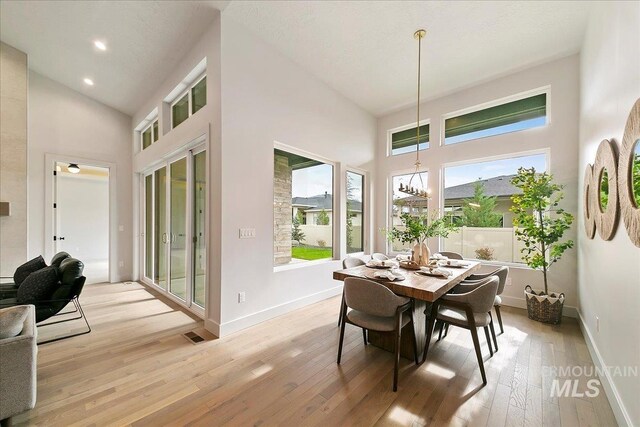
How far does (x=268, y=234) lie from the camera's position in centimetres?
340

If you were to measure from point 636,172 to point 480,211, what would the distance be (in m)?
2.94

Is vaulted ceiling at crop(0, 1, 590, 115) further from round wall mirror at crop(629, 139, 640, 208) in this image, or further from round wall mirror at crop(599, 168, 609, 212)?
round wall mirror at crop(629, 139, 640, 208)

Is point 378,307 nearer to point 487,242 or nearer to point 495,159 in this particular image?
point 487,242

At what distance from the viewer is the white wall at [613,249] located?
1.59 m

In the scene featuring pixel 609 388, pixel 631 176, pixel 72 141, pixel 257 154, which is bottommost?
pixel 609 388

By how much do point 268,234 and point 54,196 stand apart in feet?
15.1

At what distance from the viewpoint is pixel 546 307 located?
323cm

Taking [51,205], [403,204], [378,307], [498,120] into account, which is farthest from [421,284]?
[51,205]

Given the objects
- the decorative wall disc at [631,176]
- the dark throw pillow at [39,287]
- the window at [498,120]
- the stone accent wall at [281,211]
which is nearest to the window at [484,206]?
the window at [498,120]

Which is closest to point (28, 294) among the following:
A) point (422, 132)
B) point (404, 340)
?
point (404, 340)

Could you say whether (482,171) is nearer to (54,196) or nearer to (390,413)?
(390,413)

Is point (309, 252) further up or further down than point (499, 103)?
further down

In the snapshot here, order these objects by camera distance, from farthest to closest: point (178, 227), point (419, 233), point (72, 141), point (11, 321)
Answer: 1. point (72, 141)
2. point (178, 227)
3. point (419, 233)
4. point (11, 321)

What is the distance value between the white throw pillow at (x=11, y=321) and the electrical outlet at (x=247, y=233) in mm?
1779
